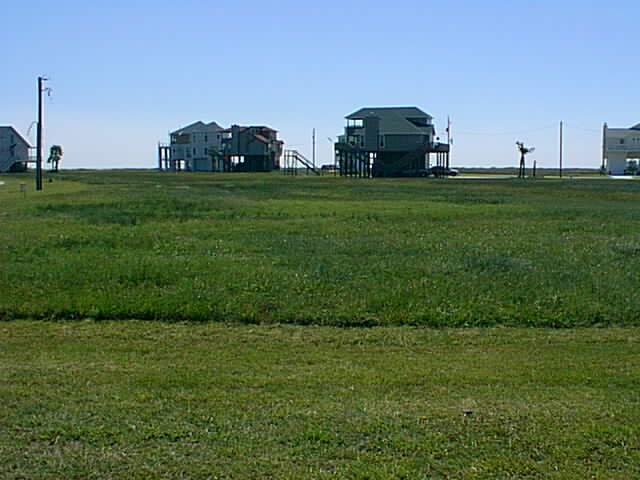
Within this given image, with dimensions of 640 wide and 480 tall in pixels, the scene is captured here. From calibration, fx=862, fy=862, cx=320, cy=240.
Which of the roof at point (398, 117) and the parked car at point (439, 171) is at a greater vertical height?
the roof at point (398, 117)

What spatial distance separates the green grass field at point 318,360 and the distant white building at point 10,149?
12669 cm

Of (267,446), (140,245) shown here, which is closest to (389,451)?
(267,446)

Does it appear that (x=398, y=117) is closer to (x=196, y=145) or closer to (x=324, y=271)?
(x=196, y=145)

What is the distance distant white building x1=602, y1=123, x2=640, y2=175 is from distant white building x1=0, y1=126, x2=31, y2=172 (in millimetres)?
95761

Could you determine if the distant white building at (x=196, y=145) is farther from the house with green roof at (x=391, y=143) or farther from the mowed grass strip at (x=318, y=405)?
the mowed grass strip at (x=318, y=405)

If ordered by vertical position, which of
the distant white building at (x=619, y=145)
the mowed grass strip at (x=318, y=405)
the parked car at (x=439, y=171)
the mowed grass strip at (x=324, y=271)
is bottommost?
the mowed grass strip at (x=318, y=405)

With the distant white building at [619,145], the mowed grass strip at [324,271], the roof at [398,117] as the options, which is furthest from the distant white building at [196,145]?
the mowed grass strip at [324,271]

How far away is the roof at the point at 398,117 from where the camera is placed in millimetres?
113375

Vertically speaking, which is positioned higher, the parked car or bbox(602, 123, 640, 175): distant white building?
bbox(602, 123, 640, 175): distant white building

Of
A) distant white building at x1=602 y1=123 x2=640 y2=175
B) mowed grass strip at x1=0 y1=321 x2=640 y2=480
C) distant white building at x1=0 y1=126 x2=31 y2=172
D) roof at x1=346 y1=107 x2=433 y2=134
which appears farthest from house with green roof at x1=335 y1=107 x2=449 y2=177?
mowed grass strip at x1=0 y1=321 x2=640 y2=480

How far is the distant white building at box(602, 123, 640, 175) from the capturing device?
14012cm

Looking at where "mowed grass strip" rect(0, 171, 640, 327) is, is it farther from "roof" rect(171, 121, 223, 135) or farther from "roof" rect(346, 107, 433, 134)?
"roof" rect(171, 121, 223, 135)

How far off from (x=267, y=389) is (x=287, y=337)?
9.65 feet

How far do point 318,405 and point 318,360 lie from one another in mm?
1972
